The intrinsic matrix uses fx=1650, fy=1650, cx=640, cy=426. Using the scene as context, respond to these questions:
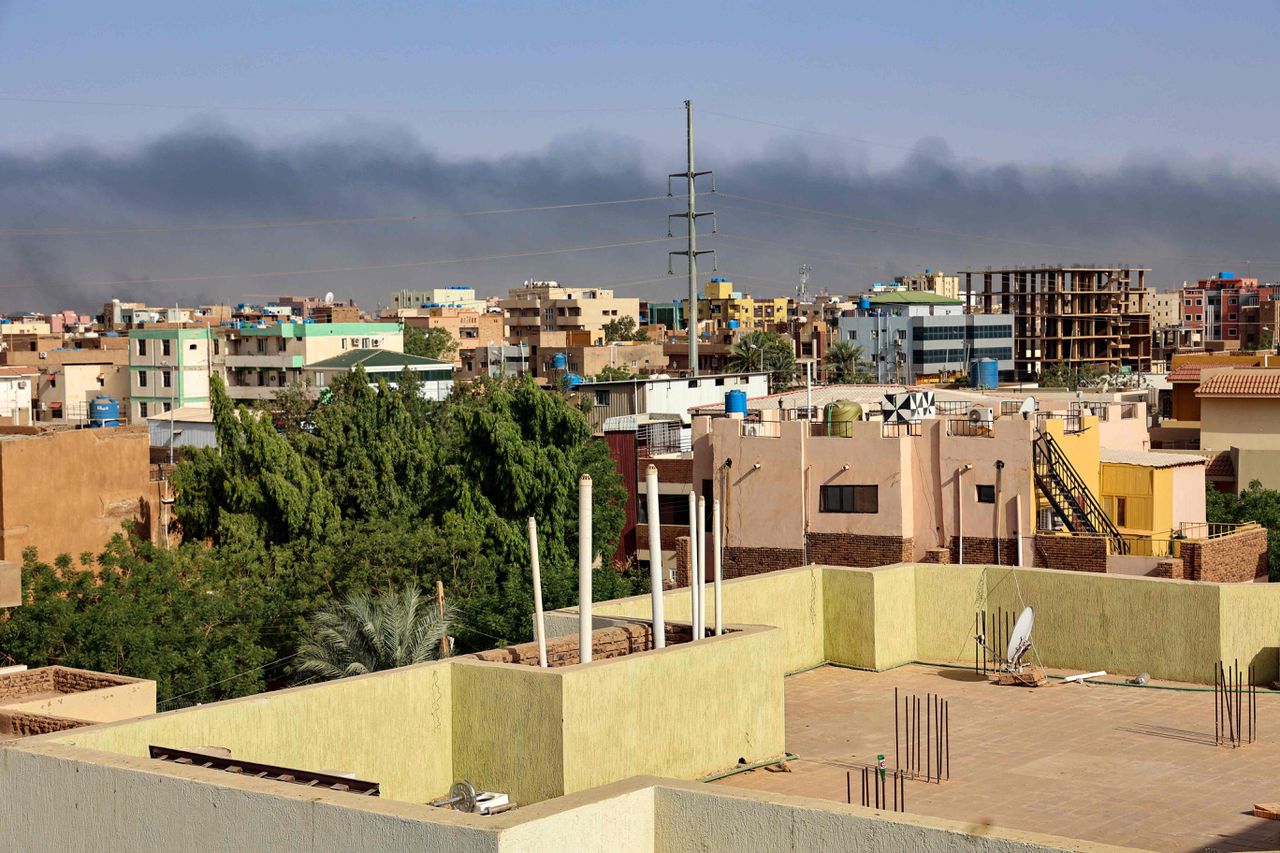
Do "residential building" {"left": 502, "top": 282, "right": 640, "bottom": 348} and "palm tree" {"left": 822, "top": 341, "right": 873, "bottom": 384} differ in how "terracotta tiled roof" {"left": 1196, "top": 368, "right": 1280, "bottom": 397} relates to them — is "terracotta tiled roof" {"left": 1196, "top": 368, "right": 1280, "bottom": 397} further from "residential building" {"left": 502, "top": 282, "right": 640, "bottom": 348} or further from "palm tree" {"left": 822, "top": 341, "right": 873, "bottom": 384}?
"residential building" {"left": 502, "top": 282, "right": 640, "bottom": 348}

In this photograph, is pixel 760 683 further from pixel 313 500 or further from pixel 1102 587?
pixel 313 500

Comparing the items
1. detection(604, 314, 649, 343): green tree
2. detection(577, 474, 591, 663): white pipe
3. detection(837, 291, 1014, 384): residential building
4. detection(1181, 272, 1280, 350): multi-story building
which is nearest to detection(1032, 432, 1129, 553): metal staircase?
detection(577, 474, 591, 663): white pipe

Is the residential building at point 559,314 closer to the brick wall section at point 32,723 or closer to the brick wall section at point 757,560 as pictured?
the brick wall section at point 757,560

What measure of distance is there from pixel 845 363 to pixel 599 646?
329 feet

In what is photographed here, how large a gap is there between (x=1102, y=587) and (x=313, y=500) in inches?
807

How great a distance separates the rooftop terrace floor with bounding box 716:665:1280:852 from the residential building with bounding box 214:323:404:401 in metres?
71.9

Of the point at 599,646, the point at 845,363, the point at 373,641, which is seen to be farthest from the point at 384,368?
the point at 599,646

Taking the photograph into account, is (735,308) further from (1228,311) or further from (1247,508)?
(1247,508)

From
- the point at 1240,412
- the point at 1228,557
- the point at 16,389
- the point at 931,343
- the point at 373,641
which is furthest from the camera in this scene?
the point at 931,343

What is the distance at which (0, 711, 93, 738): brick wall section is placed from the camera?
16.5 metres

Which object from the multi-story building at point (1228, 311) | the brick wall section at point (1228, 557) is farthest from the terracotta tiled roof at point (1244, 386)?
the multi-story building at point (1228, 311)

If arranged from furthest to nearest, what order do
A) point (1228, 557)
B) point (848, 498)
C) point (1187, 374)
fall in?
point (1187, 374)
point (848, 498)
point (1228, 557)

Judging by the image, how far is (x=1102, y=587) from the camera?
21672 millimetres

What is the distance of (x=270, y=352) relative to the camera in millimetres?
91375
